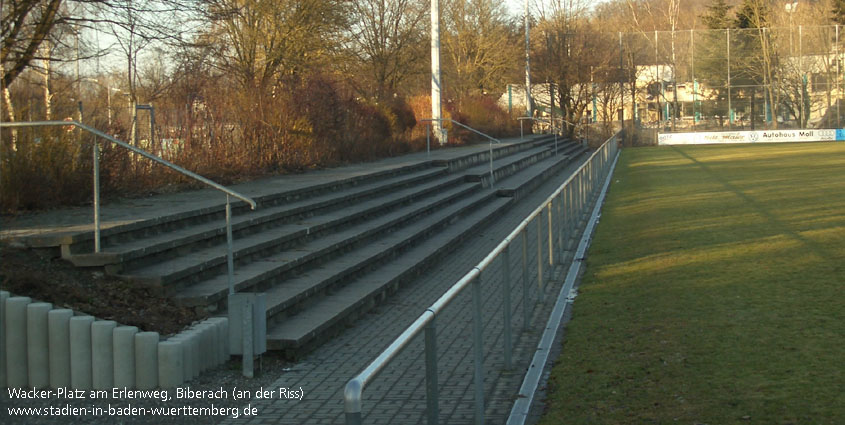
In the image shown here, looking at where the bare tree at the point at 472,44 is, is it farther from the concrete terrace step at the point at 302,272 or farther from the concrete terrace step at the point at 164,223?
the concrete terrace step at the point at 302,272

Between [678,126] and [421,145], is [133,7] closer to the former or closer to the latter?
[421,145]

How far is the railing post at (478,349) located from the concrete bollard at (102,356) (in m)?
2.68

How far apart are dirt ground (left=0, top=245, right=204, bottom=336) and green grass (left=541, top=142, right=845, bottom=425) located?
10.4 ft

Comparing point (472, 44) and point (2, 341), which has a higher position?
point (472, 44)

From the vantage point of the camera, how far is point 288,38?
2389cm

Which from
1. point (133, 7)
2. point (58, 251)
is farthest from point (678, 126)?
point (58, 251)

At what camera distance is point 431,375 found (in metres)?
4.14

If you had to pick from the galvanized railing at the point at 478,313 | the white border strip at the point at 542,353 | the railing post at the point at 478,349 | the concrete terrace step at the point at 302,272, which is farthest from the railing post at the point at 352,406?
the concrete terrace step at the point at 302,272

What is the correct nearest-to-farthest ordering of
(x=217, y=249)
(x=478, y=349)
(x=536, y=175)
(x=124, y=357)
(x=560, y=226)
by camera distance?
1. (x=478, y=349)
2. (x=124, y=357)
3. (x=217, y=249)
4. (x=560, y=226)
5. (x=536, y=175)

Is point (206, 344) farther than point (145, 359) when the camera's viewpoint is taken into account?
Yes

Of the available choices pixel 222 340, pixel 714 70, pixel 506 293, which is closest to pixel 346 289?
pixel 222 340

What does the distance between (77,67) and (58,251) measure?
1168 cm

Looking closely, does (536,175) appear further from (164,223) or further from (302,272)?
(164,223)

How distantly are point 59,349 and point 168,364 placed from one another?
826 mm
